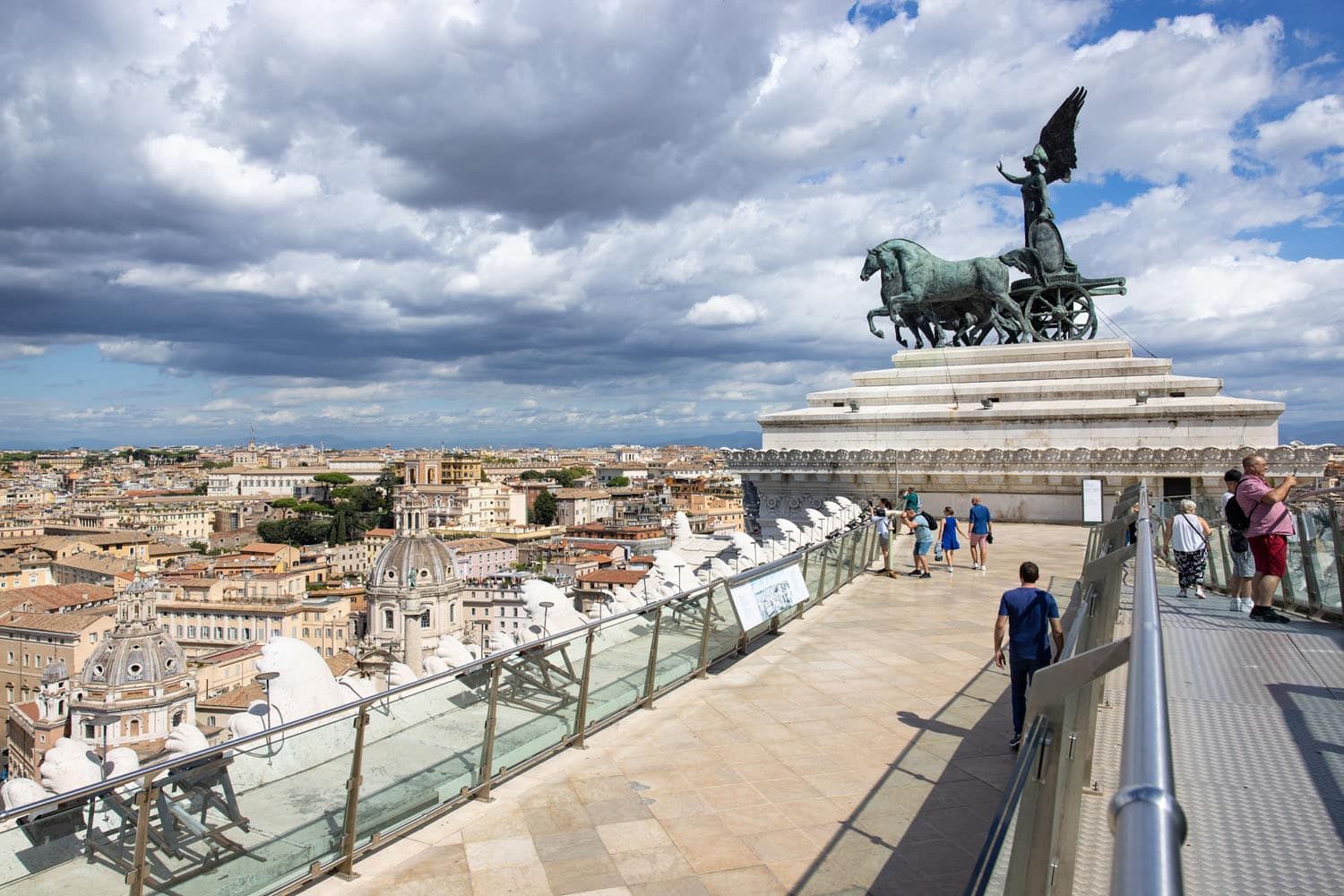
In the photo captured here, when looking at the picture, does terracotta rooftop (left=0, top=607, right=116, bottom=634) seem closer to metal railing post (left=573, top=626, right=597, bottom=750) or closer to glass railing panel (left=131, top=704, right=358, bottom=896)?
metal railing post (left=573, top=626, right=597, bottom=750)

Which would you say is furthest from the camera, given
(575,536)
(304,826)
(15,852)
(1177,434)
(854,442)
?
(575,536)

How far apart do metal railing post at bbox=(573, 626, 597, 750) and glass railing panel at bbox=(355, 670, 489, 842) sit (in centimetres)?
79

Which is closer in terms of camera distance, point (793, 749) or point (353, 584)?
point (793, 749)

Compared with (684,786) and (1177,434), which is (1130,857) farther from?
(1177,434)

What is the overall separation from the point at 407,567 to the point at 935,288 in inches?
867

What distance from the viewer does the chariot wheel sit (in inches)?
949

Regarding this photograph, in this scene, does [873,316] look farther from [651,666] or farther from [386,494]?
[386,494]

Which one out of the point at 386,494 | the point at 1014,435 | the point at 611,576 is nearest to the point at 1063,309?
the point at 1014,435

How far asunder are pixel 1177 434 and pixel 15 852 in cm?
1996

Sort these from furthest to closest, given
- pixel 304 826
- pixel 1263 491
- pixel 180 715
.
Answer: pixel 180 715 < pixel 1263 491 < pixel 304 826

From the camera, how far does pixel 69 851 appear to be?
9.50 feet

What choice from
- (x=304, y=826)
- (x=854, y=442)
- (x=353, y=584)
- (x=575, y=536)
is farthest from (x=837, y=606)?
(x=575, y=536)

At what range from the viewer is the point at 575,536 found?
9150 cm

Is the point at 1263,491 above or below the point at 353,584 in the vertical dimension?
above
